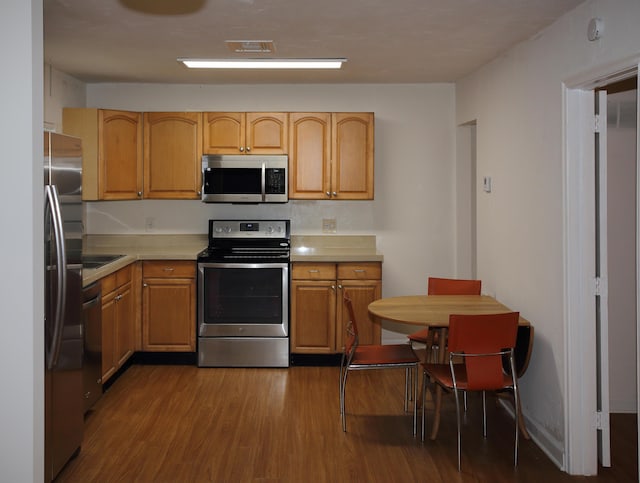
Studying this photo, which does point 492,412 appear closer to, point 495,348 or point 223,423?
point 495,348

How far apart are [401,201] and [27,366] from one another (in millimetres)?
4190

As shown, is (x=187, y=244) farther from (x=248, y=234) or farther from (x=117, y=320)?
(x=117, y=320)

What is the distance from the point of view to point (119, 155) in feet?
19.1

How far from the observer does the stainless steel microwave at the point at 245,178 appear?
19.6 ft

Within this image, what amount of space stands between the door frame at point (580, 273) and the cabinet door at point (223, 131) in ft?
10.1

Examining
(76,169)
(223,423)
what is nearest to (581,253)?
(223,423)

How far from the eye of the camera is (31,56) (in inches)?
109

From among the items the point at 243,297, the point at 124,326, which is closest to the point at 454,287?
the point at 243,297

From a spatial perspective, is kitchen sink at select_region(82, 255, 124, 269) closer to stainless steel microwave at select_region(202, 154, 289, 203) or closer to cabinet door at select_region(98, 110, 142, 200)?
cabinet door at select_region(98, 110, 142, 200)

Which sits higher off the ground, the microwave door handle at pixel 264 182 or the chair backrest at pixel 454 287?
the microwave door handle at pixel 264 182

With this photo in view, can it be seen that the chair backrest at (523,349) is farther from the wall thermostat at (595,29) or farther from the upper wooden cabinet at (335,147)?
the upper wooden cabinet at (335,147)

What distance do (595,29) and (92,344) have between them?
Answer: 11.5 feet

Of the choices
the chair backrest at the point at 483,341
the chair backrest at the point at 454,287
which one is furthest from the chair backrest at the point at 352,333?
the chair backrest at the point at 454,287

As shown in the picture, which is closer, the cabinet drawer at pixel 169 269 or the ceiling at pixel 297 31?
the ceiling at pixel 297 31
